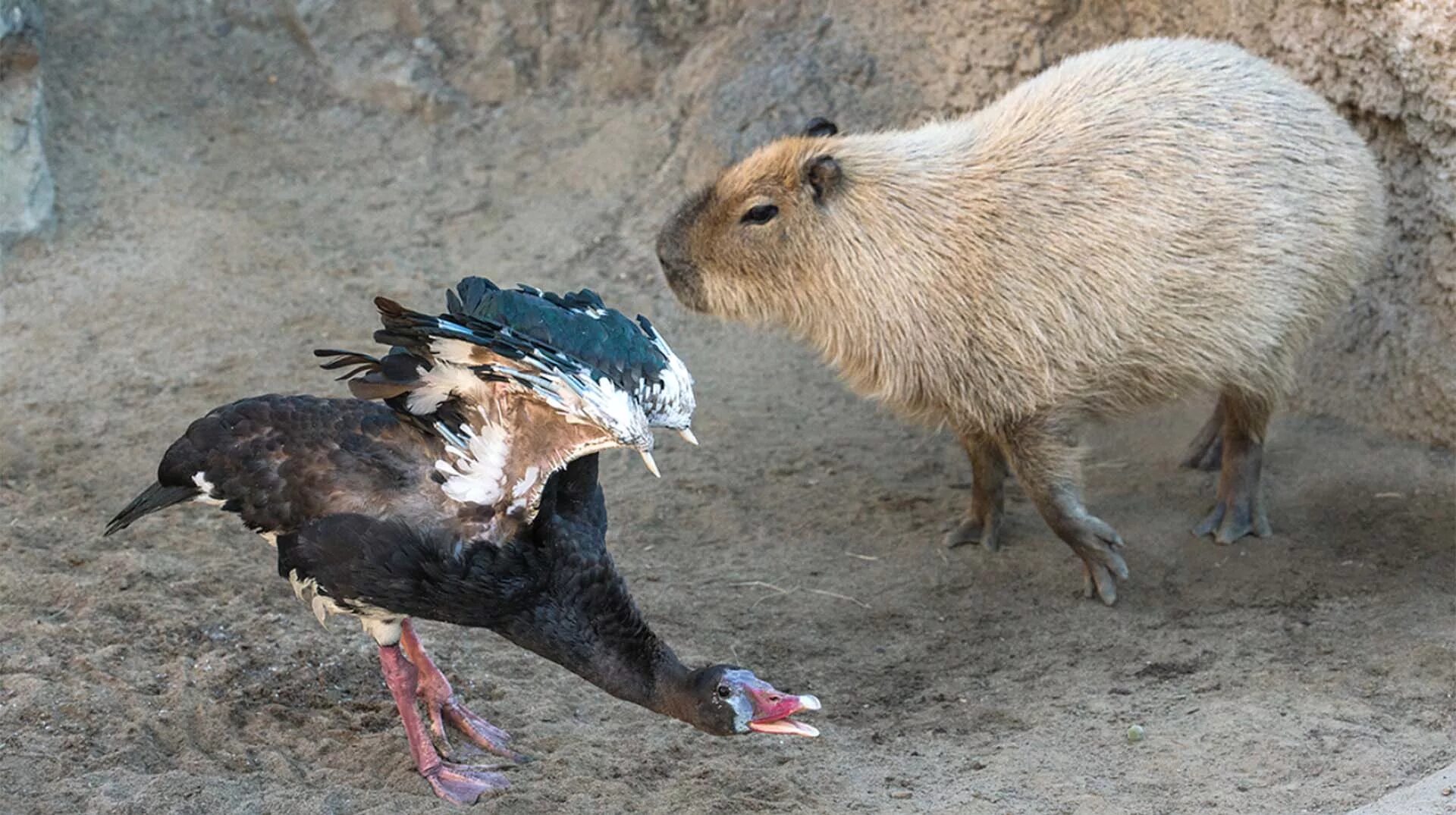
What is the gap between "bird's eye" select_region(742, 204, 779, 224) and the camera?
216 inches

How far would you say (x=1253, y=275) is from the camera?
513 centimetres

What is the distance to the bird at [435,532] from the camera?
3764mm

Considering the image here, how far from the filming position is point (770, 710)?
374 cm

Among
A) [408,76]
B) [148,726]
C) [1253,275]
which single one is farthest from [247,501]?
[408,76]

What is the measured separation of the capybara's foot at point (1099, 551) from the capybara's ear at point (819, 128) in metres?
1.73

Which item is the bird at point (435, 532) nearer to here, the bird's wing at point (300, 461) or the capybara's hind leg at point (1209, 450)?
the bird's wing at point (300, 461)

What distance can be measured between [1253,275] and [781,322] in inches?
64.5

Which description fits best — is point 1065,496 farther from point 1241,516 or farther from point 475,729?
point 475,729

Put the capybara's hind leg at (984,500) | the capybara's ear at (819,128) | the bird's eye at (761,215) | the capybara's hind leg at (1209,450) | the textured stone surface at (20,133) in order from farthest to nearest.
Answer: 1. the textured stone surface at (20,133)
2. the capybara's hind leg at (1209,450)
3. the capybara's ear at (819,128)
4. the capybara's hind leg at (984,500)
5. the bird's eye at (761,215)

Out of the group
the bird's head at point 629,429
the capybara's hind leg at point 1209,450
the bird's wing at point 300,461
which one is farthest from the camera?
the capybara's hind leg at point 1209,450

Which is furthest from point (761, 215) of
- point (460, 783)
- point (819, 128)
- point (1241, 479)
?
point (460, 783)

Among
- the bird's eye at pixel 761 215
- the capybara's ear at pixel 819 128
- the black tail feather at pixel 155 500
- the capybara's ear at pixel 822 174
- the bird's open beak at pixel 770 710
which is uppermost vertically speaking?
the capybara's ear at pixel 819 128

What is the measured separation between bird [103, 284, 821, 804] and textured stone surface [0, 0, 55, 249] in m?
3.25

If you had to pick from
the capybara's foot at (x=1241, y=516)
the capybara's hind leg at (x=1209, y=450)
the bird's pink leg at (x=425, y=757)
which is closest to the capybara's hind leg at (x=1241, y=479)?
the capybara's foot at (x=1241, y=516)
